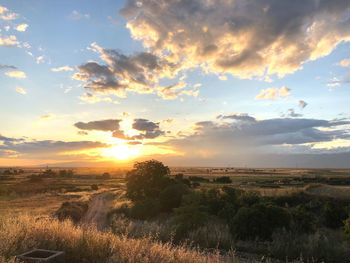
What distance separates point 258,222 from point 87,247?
15.0 meters

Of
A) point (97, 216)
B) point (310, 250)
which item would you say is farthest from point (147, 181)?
point (310, 250)

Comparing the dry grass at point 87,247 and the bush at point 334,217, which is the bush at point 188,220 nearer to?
the dry grass at point 87,247

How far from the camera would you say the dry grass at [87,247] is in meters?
9.35

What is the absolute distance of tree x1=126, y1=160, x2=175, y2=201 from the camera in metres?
43.9

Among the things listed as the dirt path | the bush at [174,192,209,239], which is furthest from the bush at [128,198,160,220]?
the bush at [174,192,209,239]

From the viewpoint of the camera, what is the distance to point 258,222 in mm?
23578

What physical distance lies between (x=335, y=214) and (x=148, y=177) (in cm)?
1985

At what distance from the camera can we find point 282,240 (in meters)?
20.6

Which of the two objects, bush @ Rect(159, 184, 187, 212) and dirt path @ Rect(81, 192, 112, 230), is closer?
dirt path @ Rect(81, 192, 112, 230)

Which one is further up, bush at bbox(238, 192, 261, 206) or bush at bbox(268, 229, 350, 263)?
bush at bbox(238, 192, 261, 206)

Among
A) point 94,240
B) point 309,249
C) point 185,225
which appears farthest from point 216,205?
point 94,240

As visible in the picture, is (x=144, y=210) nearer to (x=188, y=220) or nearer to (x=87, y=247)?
(x=188, y=220)

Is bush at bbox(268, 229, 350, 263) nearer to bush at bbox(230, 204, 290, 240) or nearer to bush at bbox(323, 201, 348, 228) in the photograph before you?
bush at bbox(230, 204, 290, 240)

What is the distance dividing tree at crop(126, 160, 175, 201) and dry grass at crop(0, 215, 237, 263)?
3193 centimetres
